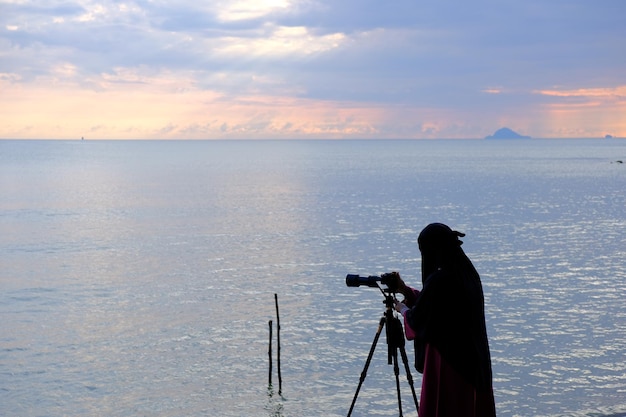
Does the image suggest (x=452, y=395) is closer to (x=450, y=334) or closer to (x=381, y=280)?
(x=450, y=334)

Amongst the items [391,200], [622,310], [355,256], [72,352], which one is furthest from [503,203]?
[72,352]

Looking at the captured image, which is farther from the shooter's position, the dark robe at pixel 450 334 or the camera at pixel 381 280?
the camera at pixel 381 280

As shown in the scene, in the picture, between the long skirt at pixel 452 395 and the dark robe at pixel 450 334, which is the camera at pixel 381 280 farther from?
the long skirt at pixel 452 395

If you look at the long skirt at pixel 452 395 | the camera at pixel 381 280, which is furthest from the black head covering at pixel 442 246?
the long skirt at pixel 452 395

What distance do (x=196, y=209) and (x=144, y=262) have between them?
24787 millimetres

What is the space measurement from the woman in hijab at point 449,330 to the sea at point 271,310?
2.32 metres

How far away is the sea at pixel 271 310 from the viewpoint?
1584cm

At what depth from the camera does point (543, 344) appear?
19344 mm

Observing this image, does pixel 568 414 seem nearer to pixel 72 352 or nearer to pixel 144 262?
pixel 72 352

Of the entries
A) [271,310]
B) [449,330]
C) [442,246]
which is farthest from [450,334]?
[271,310]

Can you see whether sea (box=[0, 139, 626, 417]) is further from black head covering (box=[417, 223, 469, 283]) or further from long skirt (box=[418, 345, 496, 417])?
black head covering (box=[417, 223, 469, 283])

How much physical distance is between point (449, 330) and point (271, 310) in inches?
711

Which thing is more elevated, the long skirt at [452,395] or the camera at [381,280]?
the camera at [381,280]

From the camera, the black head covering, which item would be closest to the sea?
the camera
